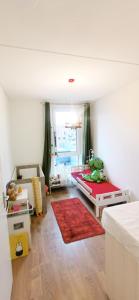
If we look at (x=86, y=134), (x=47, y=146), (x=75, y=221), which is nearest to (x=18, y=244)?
(x=75, y=221)

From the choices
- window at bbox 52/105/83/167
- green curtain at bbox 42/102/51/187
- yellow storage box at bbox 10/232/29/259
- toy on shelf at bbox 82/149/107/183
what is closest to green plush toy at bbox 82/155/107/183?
toy on shelf at bbox 82/149/107/183

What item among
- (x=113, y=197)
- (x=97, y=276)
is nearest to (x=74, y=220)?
(x=113, y=197)

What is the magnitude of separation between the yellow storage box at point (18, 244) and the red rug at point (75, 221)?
59cm

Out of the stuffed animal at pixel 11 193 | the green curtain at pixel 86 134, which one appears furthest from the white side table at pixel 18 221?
the green curtain at pixel 86 134

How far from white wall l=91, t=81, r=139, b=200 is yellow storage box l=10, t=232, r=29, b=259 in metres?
1.93

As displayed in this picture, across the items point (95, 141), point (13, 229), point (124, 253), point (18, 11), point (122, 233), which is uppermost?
point (18, 11)

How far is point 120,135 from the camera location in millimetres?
3146

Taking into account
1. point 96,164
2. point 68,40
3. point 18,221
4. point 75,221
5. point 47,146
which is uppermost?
point 68,40

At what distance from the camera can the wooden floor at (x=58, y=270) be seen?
1585mm

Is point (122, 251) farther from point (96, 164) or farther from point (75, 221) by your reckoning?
point (96, 164)

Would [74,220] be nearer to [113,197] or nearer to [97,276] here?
[113,197]

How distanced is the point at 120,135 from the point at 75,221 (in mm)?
1798

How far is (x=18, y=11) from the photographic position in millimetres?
1074

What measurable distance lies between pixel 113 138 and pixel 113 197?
47.7 inches
